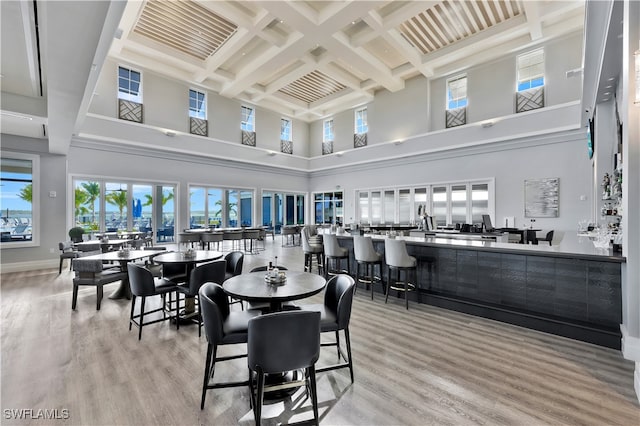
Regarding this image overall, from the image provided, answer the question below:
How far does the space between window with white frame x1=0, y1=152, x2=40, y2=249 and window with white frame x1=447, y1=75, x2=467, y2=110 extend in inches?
491

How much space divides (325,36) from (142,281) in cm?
704

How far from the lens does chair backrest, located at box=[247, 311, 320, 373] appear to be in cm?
173

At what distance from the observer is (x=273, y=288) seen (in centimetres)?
243

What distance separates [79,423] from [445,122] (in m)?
11.2

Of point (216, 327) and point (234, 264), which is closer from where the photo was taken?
point (216, 327)

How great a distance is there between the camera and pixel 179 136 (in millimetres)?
9766

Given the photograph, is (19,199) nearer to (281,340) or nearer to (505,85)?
(281,340)

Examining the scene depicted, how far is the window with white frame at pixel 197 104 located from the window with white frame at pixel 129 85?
5.42 ft

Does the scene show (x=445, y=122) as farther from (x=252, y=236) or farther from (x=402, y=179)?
(x=252, y=236)

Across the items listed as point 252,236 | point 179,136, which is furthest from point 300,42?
point 252,236

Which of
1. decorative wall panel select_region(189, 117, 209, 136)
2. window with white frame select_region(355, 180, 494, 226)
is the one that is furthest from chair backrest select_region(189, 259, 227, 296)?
decorative wall panel select_region(189, 117, 209, 136)

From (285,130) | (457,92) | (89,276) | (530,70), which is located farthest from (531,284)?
(285,130)

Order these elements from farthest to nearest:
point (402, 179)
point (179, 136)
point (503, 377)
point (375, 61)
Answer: point (402, 179)
point (179, 136)
point (375, 61)
point (503, 377)

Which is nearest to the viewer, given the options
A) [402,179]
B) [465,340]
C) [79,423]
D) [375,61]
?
[79,423]
